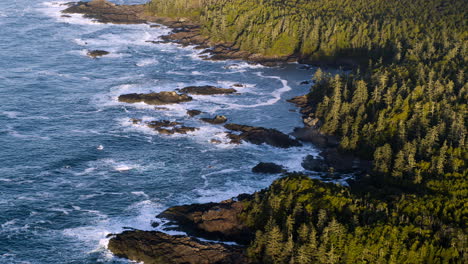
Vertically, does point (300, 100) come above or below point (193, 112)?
above

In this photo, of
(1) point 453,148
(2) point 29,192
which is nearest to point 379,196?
(1) point 453,148

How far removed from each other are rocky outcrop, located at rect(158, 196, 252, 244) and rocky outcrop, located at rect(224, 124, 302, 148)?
33.9m

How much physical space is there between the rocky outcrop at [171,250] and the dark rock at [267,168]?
104ft

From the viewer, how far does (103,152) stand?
129 meters

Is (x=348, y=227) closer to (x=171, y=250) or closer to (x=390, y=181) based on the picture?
(x=171, y=250)

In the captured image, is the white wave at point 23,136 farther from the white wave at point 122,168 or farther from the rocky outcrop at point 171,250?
the rocky outcrop at point 171,250

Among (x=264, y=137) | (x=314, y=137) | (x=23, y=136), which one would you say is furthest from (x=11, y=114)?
(x=314, y=137)

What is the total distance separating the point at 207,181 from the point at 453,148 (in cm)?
5161

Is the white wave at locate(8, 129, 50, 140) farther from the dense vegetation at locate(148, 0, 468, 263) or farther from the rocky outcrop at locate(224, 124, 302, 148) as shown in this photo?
the dense vegetation at locate(148, 0, 468, 263)

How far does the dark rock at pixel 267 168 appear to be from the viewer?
122875 mm

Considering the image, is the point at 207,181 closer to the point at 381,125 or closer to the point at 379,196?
the point at 379,196

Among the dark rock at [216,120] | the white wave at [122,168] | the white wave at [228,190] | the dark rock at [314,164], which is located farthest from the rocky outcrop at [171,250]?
the dark rock at [216,120]

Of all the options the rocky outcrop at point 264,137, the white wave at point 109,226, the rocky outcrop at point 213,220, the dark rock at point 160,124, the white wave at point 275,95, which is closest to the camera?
the white wave at point 109,226

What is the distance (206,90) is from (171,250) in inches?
3358
